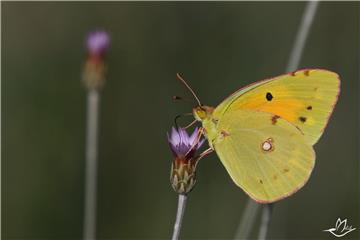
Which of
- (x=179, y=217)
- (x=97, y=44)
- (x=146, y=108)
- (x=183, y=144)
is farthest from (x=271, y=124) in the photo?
(x=146, y=108)

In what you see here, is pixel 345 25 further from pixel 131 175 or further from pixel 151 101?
pixel 131 175

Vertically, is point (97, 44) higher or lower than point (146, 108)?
higher

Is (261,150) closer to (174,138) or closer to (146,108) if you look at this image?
(174,138)

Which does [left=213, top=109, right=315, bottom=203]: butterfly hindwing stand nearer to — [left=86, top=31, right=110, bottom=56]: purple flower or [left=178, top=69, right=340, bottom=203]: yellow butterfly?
[left=178, top=69, right=340, bottom=203]: yellow butterfly

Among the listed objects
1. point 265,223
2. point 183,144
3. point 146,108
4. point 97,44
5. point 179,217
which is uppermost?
point 97,44

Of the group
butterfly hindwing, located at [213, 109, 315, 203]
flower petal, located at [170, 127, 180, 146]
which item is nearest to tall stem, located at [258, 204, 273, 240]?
butterfly hindwing, located at [213, 109, 315, 203]

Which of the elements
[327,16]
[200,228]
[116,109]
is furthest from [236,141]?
[327,16]
